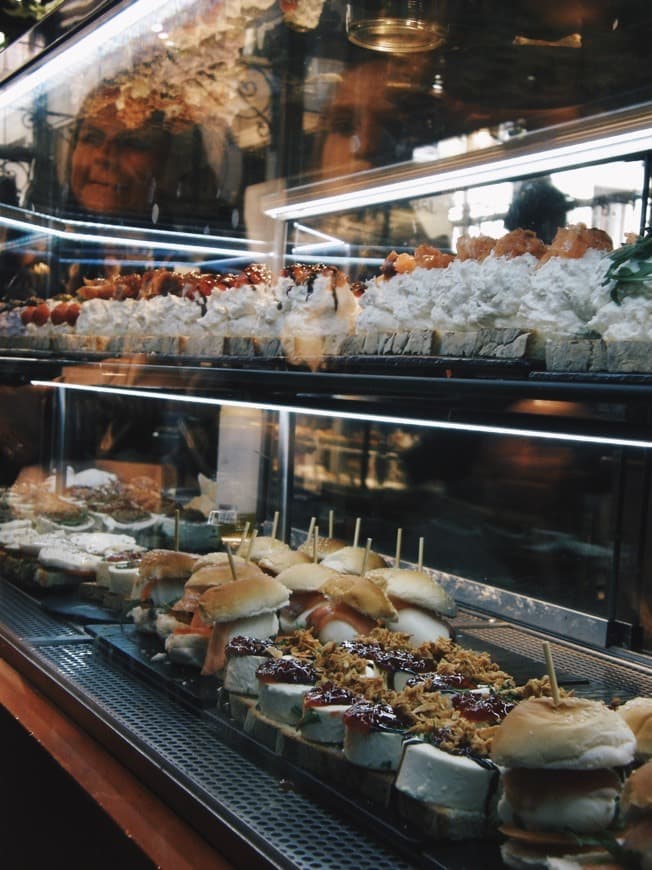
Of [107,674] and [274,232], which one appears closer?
[107,674]

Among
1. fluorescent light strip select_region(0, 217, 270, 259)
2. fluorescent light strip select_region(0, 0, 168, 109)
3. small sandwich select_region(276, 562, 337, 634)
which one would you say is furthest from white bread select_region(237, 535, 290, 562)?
fluorescent light strip select_region(0, 0, 168, 109)

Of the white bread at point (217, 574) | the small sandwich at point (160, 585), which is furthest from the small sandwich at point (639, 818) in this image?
the small sandwich at point (160, 585)

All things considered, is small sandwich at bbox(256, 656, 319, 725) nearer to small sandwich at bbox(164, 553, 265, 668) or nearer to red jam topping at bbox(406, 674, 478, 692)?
red jam topping at bbox(406, 674, 478, 692)

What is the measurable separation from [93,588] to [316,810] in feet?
6.59

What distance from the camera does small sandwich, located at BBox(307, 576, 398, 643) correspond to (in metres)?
2.82

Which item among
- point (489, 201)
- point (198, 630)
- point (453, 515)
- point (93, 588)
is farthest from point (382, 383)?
point (453, 515)

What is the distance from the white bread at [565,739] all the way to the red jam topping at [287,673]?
72 cm

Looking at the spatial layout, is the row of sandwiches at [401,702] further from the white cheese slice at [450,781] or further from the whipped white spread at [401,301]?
the whipped white spread at [401,301]

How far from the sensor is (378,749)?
2076mm

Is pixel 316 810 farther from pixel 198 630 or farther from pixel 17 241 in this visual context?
pixel 17 241

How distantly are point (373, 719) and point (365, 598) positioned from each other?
734 millimetres

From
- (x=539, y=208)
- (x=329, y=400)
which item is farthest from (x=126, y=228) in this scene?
(x=329, y=400)

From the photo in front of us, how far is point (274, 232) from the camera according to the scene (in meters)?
4.51

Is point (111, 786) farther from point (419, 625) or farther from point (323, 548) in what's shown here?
point (323, 548)
